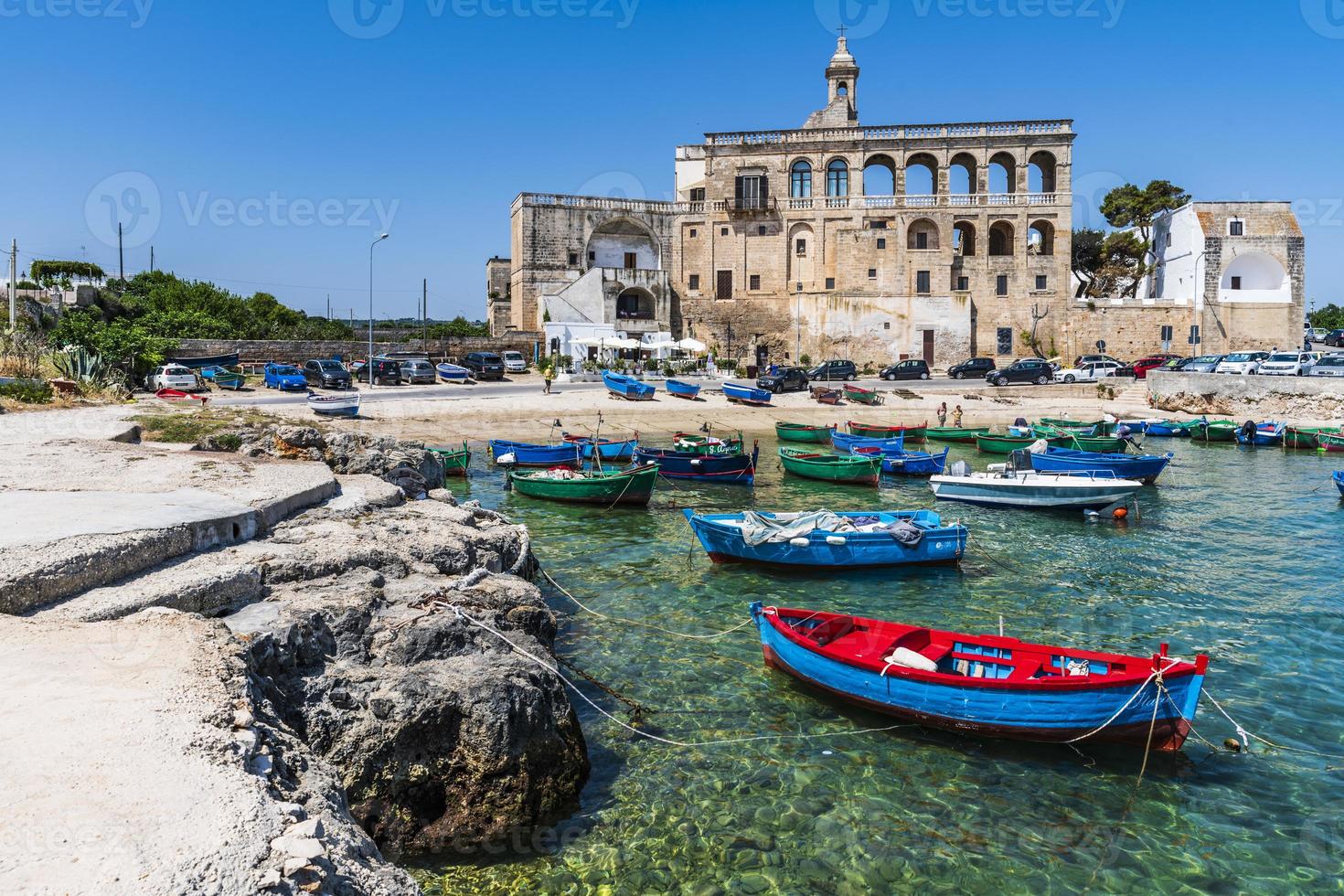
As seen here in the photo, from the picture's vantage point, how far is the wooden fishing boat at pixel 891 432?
111 ft

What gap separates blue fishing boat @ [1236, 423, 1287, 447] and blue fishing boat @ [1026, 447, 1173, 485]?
1313 centimetres

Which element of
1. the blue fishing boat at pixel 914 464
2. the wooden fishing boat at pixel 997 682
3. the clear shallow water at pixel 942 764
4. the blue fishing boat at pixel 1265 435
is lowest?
the clear shallow water at pixel 942 764

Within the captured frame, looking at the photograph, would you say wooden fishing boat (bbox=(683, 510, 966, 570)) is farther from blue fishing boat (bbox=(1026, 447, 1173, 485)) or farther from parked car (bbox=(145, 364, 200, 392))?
parked car (bbox=(145, 364, 200, 392))

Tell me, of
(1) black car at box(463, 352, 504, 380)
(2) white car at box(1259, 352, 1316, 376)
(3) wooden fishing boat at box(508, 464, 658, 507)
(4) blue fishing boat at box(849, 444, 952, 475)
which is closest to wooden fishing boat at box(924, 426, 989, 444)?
(4) blue fishing boat at box(849, 444, 952, 475)

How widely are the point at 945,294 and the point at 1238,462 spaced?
2686cm

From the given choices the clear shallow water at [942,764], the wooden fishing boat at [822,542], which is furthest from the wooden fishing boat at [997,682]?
the wooden fishing boat at [822,542]

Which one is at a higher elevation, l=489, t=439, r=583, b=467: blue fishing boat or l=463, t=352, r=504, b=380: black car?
l=463, t=352, r=504, b=380: black car

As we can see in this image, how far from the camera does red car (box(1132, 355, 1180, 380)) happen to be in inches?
1988

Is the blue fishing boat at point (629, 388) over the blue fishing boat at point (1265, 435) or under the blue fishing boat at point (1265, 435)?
over

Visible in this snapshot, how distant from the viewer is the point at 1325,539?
19.3 m

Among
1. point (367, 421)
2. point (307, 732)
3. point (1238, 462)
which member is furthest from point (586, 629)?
point (1238, 462)

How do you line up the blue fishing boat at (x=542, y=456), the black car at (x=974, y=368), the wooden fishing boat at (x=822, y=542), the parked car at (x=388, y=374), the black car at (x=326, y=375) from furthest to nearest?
the black car at (x=974, y=368)
the parked car at (x=388, y=374)
the black car at (x=326, y=375)
the blue fishing boat at (x=542, y=456)
the wooden fishing boat at (x=822, y=542)

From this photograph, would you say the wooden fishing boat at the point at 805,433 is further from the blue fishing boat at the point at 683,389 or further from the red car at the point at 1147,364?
the red car at the point at 1147,364

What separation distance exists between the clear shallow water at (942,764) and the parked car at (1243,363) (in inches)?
1196
